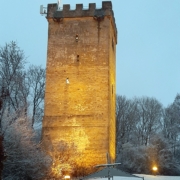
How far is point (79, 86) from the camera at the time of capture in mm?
24625

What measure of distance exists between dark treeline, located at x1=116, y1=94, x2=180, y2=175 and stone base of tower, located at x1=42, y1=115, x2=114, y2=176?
11.5 metres

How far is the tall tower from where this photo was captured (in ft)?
78.4

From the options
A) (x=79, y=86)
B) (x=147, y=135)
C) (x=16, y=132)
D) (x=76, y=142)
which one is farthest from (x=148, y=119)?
(x=16, y=132)

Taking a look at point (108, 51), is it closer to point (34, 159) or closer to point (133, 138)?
point (34, 159)

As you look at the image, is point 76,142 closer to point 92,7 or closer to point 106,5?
point 92,7

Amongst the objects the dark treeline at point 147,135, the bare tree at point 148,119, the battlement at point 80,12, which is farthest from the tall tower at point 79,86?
the bare tree at point 148,119

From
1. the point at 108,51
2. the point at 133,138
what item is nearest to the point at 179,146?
the point at 133,138

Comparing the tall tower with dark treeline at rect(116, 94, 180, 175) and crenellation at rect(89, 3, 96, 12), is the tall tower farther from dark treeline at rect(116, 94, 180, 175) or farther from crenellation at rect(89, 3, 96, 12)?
dark treeline at rect(116, 94, 180, 175)

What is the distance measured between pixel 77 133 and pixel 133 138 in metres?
17.0

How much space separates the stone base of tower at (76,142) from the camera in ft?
77.2

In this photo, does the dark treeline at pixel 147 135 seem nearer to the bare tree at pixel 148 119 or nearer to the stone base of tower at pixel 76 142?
the bare tree at pixel 148 119

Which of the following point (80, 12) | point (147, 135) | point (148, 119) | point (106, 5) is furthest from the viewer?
point (148, 119)

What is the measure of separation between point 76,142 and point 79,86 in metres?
3.39

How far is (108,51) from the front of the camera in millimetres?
25000
